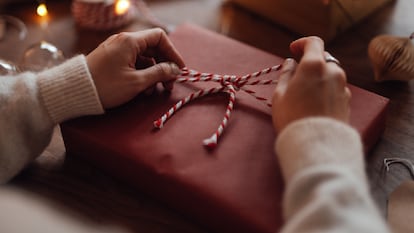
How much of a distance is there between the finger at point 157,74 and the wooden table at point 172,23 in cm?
15

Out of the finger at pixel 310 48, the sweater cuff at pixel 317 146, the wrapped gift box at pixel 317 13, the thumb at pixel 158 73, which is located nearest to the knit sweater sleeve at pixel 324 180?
the sweater cuff at pixel 317 146

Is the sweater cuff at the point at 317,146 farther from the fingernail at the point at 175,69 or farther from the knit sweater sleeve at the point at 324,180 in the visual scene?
the fingernail at the point at 175,69

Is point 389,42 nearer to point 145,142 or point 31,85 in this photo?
point 145,142

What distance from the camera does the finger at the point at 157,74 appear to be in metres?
0.69

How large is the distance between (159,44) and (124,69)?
0.26 ft

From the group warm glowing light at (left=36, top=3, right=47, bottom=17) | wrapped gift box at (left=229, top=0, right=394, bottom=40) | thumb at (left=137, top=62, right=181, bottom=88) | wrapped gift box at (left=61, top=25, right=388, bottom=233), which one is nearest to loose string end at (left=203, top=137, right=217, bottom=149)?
wrapped gift box at (left=61, top=25, right=388, bottom=233)

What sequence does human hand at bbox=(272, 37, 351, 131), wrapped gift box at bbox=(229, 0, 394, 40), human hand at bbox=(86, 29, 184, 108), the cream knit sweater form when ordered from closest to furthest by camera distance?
the cream knit sweater < human hand at bbox=(272, 37, 351, 131) < human hand at bbox=(86, 29, 184, 108) < wrapped gift box at bbox=(229, 0, 394, 40)

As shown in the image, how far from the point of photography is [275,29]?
37.9 inches

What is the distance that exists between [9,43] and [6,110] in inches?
13.9

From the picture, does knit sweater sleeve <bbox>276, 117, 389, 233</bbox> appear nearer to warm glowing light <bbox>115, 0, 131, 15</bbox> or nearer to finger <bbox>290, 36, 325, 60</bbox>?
finger <bbox>290, 36, 325, 60</bbox>

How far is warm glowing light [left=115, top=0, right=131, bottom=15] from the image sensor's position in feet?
3.09

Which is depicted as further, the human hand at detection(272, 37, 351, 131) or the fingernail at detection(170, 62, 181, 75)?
the fingernail at detection(170, 62, 181, 75)

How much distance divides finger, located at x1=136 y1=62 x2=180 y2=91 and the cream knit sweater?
71 mm

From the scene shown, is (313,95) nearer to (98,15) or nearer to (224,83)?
(224,83)
